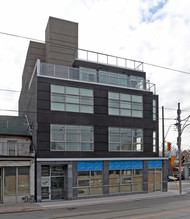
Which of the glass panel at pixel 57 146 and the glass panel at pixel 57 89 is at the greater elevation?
the glass panel at pixel 57 89

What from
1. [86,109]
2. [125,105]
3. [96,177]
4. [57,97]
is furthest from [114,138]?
[57,97]

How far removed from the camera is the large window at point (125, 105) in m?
27.7

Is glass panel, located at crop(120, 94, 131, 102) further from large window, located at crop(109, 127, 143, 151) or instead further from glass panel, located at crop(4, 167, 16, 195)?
glass panel, located at crop(4, 167, 16, 195)

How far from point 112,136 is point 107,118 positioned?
1897 millimetres

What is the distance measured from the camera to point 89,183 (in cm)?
2512

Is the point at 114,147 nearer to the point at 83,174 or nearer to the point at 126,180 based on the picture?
the point at 126,180

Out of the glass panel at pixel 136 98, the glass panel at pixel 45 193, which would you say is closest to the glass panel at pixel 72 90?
the glass panel at pixel 136 98

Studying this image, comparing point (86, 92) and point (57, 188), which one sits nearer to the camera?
point (57, 188)

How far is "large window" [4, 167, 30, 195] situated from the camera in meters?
22.2

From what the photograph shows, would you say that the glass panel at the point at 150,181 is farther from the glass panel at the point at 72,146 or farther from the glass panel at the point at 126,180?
the glass panel at the point at 72,146

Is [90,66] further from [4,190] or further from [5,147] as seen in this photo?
[4,190]

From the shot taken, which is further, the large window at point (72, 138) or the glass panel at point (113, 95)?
the glass panel at point (113, 95)

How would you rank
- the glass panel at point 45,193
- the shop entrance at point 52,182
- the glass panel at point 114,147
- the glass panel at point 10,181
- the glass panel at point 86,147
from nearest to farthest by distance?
the glass panel at point 10,181, the glass panel at point 45,193, the shop entrance at point 52,182, the glass panel at point 86,147, the glass panel at point 114,147

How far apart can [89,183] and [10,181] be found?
7.09m
